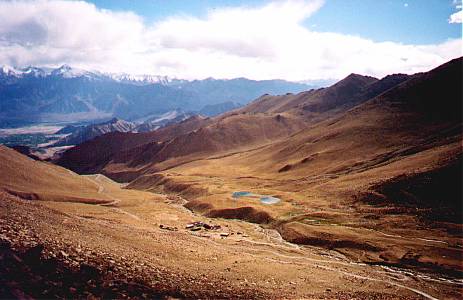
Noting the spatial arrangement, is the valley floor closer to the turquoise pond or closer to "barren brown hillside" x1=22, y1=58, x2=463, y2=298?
"barren brown hillside" x1=22, y1=58, x2=463, y2=298

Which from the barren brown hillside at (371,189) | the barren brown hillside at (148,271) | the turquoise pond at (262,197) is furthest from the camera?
the turquoise pond at (262,197)

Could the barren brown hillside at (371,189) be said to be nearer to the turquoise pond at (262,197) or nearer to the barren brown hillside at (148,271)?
the turquoise pond at (262,197)

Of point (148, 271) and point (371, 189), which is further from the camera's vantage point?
point (371, 189)

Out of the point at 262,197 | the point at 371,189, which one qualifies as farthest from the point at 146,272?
the point at 262,197

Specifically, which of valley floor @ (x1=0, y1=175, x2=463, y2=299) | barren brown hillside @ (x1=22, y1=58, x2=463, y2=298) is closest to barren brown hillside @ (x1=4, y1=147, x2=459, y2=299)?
valley floor @ (x1=0, y1=175, x2=463, y2=299)

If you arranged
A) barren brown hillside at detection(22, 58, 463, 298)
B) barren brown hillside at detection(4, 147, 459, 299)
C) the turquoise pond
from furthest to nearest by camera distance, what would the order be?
1. the turquoise pond
2. barren brown hillside at detection(22, 58, 463, 298)
3. barren brown hillside at detection(4, 147, 459, 299)

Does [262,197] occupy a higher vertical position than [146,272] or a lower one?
lower

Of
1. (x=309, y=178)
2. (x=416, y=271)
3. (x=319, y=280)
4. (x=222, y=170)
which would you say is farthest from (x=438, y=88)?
(x=319, y=280)

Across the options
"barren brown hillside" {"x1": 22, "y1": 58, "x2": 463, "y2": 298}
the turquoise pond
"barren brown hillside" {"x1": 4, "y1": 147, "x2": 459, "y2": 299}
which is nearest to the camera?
"barren brown hillside" {"x1": 4, "y1": 147, "x2": 459, "y2": 299}

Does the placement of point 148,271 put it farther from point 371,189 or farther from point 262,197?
point 262,197

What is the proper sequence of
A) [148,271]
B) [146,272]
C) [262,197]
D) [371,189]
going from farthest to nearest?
[262,197] → [371,189] → [148,271] → [146,272]

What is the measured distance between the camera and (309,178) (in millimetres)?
137125

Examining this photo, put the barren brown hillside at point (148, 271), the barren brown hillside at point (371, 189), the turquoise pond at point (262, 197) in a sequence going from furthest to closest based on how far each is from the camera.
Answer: the turquoise pond at point (262, 197), the barren brown hillside at point (371, 189), the barren brown hillside at point (148, 271)

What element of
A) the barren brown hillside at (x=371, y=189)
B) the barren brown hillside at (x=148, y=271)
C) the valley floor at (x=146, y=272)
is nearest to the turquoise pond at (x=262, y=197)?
the barren brown hillside at (x=371, y=189)
